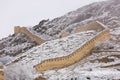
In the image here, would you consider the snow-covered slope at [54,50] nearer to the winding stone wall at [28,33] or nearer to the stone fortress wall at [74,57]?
the stone fortress wall at [74,57]

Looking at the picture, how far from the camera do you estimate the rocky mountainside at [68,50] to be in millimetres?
84119

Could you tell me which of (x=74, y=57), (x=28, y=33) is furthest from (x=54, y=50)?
(x=28, y=33)

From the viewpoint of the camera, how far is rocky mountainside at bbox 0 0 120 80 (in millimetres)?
84119

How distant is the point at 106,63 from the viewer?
303ft

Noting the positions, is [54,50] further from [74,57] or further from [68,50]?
[74,57]

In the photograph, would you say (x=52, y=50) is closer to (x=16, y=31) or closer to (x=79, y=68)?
(x=79, y=68)

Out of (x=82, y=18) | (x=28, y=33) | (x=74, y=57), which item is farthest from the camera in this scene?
(x=82, y=18)

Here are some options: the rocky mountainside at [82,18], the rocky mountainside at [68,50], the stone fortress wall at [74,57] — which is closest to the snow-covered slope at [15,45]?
the rocky mountainside at [68,50]

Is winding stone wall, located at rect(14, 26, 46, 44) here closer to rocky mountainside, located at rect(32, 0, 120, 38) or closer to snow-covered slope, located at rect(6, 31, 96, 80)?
rocky mountainside, located at rect(32, 0, 120, 38)

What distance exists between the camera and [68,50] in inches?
4060

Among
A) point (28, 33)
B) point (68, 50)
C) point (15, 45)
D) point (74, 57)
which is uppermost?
point (28, 33)

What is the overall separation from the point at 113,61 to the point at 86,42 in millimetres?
11651

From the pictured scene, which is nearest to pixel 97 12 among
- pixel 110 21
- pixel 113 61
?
pixel 110 21

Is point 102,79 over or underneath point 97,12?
underneath
